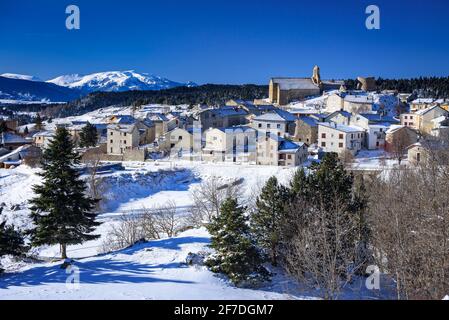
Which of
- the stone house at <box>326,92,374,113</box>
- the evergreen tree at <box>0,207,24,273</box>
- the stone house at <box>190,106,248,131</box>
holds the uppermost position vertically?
the stone house at <box>326,92,374,113</box>

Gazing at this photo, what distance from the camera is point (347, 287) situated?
18.7 metres

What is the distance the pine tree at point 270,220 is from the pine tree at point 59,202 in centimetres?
858

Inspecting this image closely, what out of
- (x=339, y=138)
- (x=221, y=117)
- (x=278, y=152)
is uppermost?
(x=221, y=117)

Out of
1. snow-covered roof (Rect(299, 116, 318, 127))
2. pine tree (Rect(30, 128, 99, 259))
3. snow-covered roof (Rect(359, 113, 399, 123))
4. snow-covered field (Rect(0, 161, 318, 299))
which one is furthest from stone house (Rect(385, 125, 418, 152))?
pine tree (Rect(30, 128, 99, 259))

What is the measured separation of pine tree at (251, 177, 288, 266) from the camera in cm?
2000

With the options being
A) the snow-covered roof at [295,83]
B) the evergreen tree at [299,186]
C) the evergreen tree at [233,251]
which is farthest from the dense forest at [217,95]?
the evergreen tree at [233,251]

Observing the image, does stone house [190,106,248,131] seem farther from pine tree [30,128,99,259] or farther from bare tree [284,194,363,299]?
bare tree [284,194,363,299]

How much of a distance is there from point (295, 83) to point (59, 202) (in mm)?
93699

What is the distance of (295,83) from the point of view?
10956 centimetres

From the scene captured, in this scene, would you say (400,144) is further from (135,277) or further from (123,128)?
(135,277)

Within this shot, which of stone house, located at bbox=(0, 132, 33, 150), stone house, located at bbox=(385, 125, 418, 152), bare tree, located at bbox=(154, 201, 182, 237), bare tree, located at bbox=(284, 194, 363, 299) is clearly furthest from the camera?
stone house, located at bbox=(0, 132, 33, 150)

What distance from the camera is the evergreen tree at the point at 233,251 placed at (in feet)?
56.5

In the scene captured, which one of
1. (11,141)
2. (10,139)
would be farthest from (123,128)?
(10,139)

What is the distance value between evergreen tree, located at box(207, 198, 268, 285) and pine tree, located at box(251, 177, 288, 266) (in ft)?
5.54
